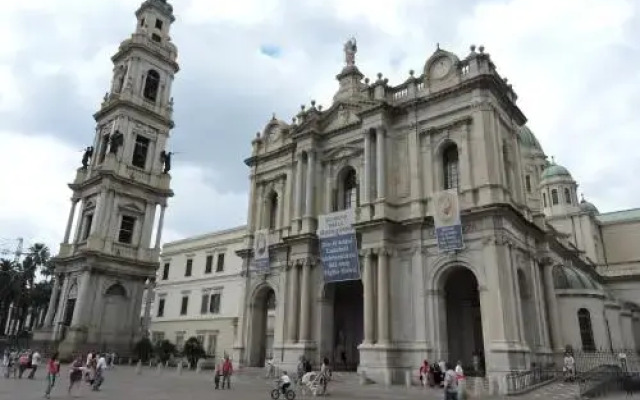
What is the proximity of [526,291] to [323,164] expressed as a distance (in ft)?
44.5

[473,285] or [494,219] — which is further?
[473,285]

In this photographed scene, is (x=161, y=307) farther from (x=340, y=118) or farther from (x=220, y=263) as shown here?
(x=340, y=118)

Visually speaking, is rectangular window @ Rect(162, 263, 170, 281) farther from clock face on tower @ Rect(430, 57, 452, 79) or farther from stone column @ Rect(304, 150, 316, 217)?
clock face on tower @ Rect(430, 57, 452, 79)

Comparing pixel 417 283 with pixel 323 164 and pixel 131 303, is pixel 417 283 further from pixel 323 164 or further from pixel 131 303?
pixel 131 303

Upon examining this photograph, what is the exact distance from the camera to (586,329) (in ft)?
89.1

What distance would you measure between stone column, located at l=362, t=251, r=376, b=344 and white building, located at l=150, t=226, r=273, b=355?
1968 centimetres

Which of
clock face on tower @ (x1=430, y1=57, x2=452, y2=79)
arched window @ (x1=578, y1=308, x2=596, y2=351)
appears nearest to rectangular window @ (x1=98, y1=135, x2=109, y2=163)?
clock face on tower @ (x1=430, y1=57, x2=452, y2=79)

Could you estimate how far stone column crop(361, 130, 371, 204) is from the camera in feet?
85.4

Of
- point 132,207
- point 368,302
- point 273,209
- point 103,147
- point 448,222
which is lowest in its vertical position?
point 368,302

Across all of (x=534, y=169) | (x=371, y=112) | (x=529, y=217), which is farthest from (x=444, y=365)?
(x=534, y=169)

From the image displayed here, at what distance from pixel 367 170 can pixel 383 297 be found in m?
7.11

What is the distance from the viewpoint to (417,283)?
23641 millimetres

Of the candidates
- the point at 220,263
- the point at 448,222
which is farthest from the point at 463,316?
the point at 220,263

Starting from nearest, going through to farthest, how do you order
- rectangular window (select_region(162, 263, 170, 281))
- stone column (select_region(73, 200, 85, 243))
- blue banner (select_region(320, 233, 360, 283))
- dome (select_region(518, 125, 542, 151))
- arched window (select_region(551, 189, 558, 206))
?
blue banner (select_region(320, 233, 360, 283)), stone column (select_region(73, 200, 85, 243)), rectangular window (select_region(162, 263, 170, 281)), dome (select_region(518, 125, 542, 151)), arched window (select_region(551, 189, 558, 206))
